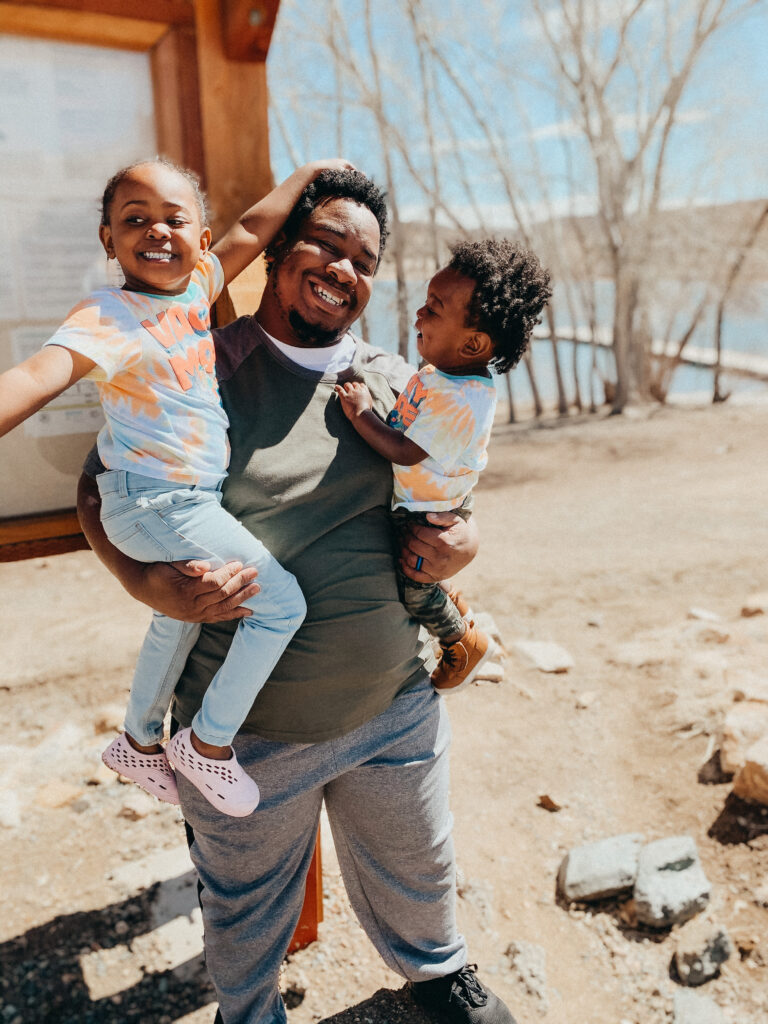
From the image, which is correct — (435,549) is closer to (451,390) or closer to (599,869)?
(451,390)

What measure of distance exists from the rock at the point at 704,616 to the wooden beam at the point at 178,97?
12.6ft

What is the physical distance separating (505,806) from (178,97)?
269cm

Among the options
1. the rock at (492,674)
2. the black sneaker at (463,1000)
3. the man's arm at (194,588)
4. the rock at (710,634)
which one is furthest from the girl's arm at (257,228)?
the rock at (710,634)

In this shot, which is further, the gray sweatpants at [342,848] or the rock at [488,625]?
the rock at [488,625]

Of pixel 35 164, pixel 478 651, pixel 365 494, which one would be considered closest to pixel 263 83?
pixel 35 164

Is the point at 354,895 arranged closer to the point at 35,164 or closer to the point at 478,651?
the point at 478,651

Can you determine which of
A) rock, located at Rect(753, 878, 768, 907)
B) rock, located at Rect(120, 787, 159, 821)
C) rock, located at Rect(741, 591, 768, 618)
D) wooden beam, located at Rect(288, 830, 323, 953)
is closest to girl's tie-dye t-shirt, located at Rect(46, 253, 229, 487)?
wooden beam, located at Rect(288, 830, 323, 953)

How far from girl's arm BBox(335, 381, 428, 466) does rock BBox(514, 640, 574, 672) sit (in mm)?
2665

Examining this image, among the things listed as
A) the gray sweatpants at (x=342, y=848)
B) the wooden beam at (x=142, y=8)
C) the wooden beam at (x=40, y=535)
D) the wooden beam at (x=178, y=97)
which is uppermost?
the wooden beam at (x=142, y=8)

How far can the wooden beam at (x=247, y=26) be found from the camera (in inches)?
68.4

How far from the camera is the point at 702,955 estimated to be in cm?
225

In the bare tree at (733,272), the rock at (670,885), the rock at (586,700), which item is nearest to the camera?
the rock at (670,885)

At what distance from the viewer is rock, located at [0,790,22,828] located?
112 inches

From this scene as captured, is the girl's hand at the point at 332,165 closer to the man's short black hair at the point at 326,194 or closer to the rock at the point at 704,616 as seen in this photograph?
the man's short black hair at the point at 326,194
